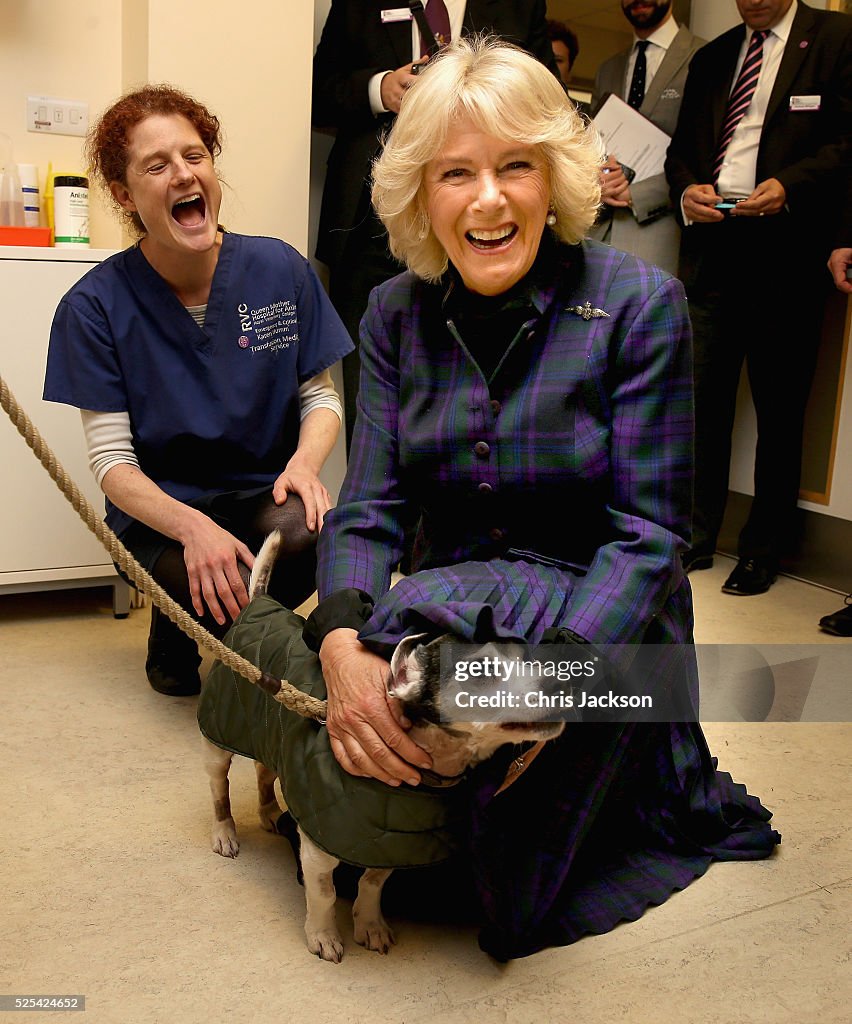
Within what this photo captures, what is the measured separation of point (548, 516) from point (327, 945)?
573 mm

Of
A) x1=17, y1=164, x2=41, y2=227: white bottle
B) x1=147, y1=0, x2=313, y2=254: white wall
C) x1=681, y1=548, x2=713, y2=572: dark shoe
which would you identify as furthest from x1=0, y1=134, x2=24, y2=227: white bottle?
x1=681, y1=548, x2=713, y2=572: dark shoe

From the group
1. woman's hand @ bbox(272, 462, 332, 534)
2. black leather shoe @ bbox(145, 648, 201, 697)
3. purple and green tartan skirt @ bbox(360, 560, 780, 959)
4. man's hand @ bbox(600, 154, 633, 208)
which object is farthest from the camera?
man's hand @ bbox(600, 154, 633, 208)

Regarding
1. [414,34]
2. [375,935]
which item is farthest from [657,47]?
[375,935]

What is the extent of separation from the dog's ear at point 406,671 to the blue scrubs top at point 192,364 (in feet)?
2.96

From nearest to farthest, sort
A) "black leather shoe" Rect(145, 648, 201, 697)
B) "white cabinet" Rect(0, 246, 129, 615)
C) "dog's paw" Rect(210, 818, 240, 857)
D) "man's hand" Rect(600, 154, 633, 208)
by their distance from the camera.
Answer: "dog's paw" Rect(210, 818, 240, 857) < "black leather shoe" Rect(145, 648, 201, 697) < "white cabinet" Rect(0, 246, 129, 615) < "man's hand" Rect(600, 154, 633, 208)

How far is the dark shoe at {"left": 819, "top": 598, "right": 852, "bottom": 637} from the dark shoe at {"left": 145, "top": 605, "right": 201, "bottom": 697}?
1.48m

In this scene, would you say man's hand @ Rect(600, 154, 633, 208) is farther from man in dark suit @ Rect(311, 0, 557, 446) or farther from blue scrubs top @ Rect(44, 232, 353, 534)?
blue scrubs top @ Rect(44, 232, 353, 534)

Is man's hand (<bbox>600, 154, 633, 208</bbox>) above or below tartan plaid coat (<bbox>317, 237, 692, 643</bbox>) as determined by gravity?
above

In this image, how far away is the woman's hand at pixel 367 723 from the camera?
3.57ft

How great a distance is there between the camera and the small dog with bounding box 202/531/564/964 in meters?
1.04

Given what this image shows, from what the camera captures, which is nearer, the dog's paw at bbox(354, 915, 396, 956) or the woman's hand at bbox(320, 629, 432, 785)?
the woman's hand at bbox(320, 629, 432, 785)

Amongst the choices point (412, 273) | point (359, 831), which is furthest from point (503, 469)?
point (359, 831)

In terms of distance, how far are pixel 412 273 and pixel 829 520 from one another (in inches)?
76.9

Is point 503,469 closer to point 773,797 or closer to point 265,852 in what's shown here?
point 265,852
